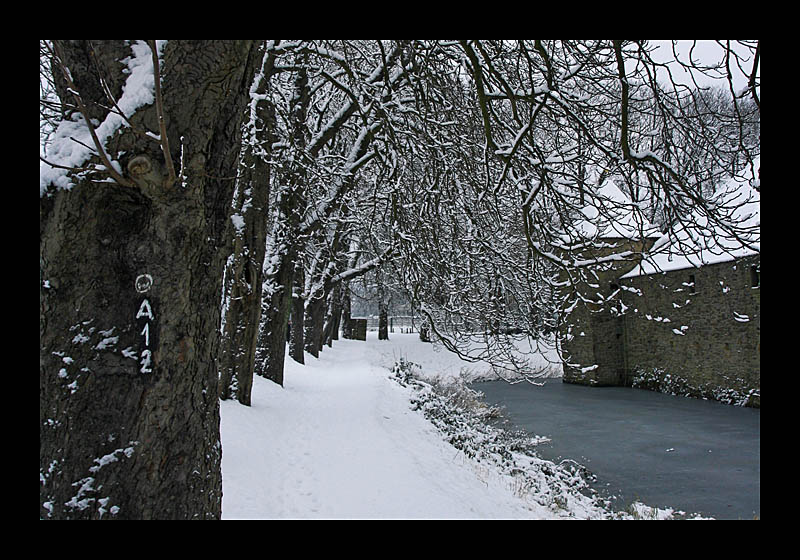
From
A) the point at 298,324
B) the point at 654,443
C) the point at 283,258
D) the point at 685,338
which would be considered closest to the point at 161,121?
the point at 283,258

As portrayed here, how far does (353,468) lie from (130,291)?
184 inches

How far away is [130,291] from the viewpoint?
2.13m

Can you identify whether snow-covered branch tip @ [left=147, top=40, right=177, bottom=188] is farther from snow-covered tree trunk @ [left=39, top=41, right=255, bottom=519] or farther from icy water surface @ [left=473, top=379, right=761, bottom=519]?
icy water surface @ [left=473, top=379, right=761, bottom=519]

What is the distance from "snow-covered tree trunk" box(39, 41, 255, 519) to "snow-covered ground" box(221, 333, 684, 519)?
2.54m

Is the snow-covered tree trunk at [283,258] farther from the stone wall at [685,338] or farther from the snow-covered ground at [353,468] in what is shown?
the stone wall at [685,338]

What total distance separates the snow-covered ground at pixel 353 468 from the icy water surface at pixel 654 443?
133 centimetres

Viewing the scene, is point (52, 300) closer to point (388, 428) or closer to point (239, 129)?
point (239, 129)

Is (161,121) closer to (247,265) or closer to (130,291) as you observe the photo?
(130,291)

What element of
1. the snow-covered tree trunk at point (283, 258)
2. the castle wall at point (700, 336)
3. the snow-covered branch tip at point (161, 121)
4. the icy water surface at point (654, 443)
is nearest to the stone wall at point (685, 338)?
the castle wall at point (700, 336)

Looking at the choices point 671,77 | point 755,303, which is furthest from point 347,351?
point 671,77

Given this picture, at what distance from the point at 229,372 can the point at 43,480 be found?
5.96 m

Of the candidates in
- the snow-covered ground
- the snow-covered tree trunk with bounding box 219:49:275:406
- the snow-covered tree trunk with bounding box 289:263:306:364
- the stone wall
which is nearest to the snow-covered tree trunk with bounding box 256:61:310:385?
the snow-covered ground

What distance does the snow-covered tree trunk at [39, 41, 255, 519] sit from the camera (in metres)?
2.01
